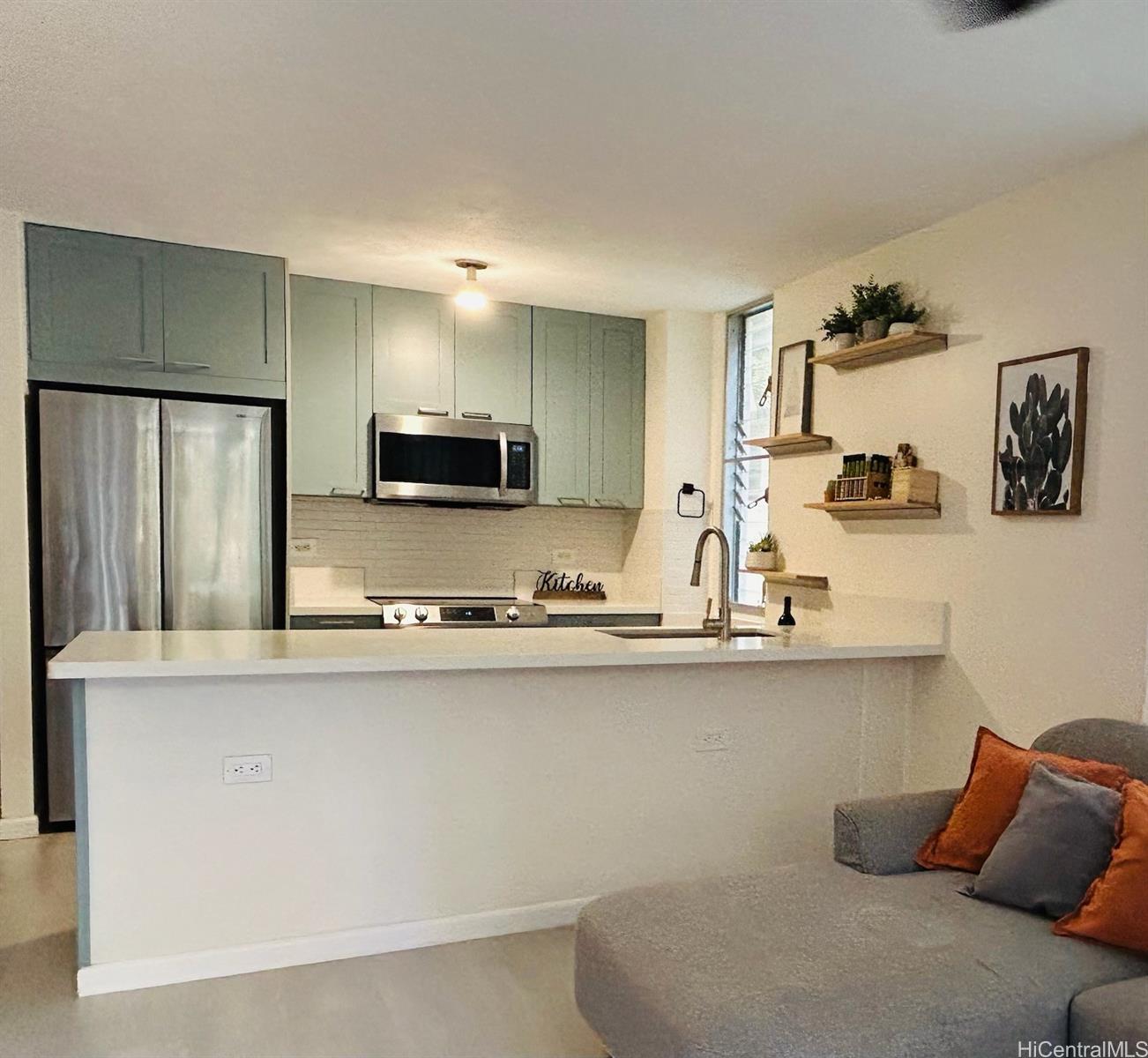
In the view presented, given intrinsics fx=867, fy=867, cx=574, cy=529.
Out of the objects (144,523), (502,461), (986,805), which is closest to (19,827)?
(144,523)

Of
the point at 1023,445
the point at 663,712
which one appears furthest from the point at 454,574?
the point at 1023,445

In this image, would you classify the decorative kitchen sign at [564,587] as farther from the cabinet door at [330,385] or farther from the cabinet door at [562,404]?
the cabinet door at [330,385]

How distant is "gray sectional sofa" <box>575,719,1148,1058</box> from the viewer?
1.64m

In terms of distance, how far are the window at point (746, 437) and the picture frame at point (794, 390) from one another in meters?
0.38

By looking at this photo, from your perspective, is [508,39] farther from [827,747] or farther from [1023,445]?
[827,747]

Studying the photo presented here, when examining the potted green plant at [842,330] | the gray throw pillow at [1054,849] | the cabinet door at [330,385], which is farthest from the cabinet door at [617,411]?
the gray throw pillow at [1054,849]

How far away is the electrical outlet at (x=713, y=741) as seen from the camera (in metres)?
2.99

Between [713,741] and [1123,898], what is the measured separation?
1.33m

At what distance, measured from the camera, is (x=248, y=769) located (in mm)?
2482

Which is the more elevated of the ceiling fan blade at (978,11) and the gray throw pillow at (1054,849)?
the ceiling fan blade at (978,11)

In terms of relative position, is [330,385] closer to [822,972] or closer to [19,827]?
[19,827]

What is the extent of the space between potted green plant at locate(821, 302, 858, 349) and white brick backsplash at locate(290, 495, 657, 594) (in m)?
1.89

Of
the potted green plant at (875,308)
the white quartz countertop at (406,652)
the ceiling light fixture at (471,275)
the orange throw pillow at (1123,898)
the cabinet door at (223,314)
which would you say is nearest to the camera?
the orange throw pillow at (1123,898)

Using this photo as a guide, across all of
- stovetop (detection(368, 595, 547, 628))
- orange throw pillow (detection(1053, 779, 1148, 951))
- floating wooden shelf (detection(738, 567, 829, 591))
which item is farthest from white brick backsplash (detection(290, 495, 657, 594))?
orange throw pillow (detection(1053, 779, 1148, 951))
